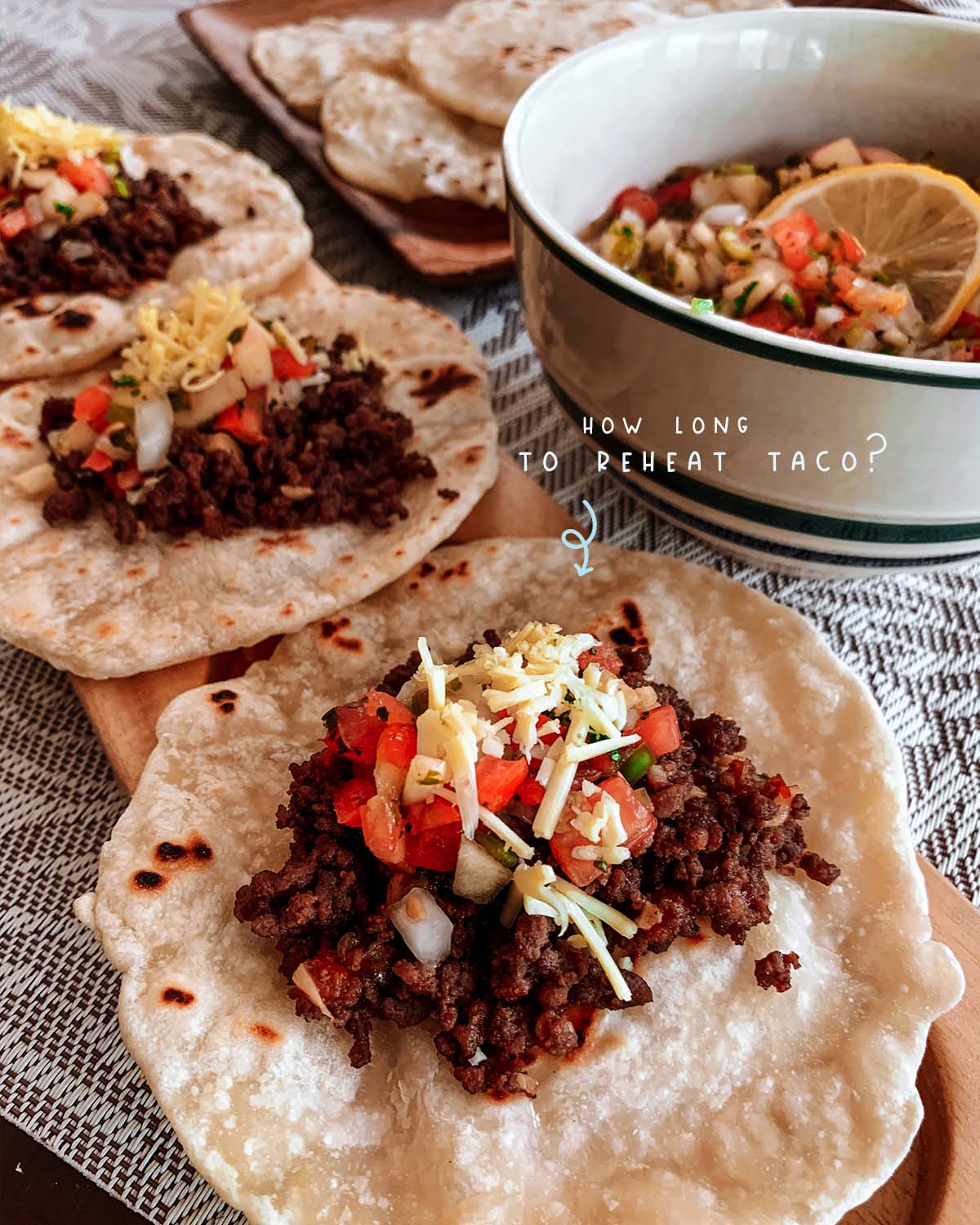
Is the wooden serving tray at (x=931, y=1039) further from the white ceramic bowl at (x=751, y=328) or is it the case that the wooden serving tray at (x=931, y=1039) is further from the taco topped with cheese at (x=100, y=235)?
the taco topped with cheese at (x=100, y=235)

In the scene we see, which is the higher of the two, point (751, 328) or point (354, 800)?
point (751, 328)

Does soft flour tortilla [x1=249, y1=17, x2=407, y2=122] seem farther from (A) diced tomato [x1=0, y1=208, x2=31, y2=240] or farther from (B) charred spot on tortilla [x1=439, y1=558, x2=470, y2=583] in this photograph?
(B) charred spot on tortilla [x1=439, y1=558, x2=470, y2=583]

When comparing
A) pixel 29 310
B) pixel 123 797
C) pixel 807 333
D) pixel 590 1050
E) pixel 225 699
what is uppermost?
pixel 807 333

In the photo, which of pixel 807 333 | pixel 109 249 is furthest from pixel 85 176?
pixel 807 333

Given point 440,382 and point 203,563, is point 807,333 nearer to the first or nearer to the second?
point 440,382

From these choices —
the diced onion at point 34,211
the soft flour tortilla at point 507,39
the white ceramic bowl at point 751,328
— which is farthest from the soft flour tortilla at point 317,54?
the white ceramic bowl at point 751,328

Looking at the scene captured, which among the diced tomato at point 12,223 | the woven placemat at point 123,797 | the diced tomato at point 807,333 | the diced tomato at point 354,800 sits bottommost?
the woven placemat at point 123,797
